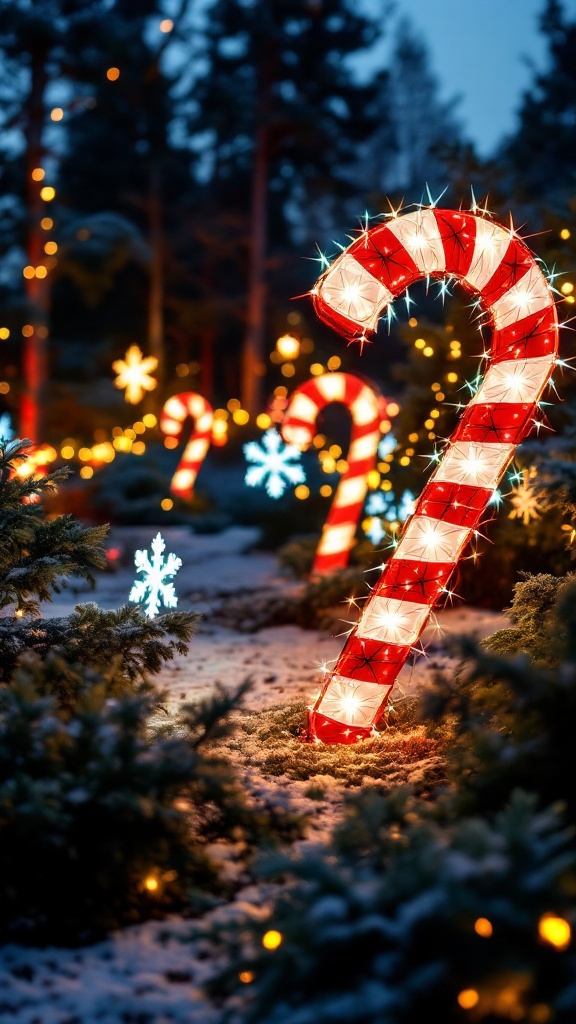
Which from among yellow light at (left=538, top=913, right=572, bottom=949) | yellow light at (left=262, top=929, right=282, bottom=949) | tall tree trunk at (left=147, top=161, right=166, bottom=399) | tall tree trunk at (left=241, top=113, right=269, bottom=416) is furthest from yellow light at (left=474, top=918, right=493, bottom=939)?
tall tree trunk at (left=147, top=161, right=166, bottom=399)

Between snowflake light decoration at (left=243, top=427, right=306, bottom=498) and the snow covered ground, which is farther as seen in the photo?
snowflake light decoration at (left=243, top=427, right=306, bottom=498)

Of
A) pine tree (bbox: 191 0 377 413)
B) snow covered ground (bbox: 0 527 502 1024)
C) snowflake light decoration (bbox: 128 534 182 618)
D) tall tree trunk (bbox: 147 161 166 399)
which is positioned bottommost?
snow covered ground (bbox: 0 527 502 1024)

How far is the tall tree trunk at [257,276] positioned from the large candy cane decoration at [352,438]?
11.4 m

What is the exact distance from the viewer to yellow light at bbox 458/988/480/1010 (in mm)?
2242

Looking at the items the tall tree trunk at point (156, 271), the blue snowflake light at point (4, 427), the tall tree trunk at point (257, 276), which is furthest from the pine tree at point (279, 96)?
the blue snowflake light at point (4, 427)

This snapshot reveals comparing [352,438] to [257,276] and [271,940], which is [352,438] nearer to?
[271,940]

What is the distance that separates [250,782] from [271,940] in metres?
1.75

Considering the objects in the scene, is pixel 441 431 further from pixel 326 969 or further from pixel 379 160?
pixel 379 160

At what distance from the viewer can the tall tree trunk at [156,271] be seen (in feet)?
75.9

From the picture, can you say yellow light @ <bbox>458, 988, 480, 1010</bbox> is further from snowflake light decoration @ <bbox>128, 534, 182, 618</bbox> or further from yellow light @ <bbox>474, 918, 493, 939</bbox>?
snowflake light decoration @ <bbox>128, 534, 182, 618</bbox>

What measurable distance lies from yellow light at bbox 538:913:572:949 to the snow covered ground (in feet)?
3.16

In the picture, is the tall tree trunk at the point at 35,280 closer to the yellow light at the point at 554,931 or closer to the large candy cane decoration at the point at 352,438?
the large candy cane decoration at the point at 352,438

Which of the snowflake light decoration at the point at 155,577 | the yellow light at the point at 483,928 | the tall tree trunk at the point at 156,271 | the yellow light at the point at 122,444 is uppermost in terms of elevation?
the tall tree trunk at the point at 156,271

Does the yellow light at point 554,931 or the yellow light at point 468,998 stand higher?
the yellow light at point 554,931
